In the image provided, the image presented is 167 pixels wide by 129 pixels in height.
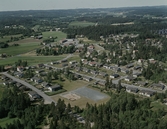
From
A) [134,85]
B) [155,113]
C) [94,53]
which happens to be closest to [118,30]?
[94,53]

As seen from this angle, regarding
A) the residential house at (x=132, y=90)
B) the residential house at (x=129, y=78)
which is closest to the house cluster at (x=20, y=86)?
the residential house at (x=132, y=90)

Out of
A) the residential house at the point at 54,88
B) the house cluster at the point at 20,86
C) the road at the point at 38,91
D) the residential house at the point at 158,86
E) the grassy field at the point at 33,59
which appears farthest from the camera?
the grassy field at the point at 33,59

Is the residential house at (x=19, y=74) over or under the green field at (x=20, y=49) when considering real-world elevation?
under

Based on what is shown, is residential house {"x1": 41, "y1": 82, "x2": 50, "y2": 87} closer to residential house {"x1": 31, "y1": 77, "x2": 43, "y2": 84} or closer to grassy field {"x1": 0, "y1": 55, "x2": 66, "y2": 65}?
residential house {"x1": 31, "y1": 77, "x2": 43, "y2": 84}

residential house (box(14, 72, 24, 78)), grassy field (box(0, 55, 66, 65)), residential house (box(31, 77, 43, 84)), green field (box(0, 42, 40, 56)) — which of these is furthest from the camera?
green field (box(0, 42, 40, 56))

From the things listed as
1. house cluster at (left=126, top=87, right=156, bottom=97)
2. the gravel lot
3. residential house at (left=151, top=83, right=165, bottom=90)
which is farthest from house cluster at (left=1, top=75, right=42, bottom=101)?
residential house at (left=151, top=83, right=165, bottom=90)

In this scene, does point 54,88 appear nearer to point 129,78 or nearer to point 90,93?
point 90,93

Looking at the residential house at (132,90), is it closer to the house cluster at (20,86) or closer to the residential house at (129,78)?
the residential house at (129,78)
